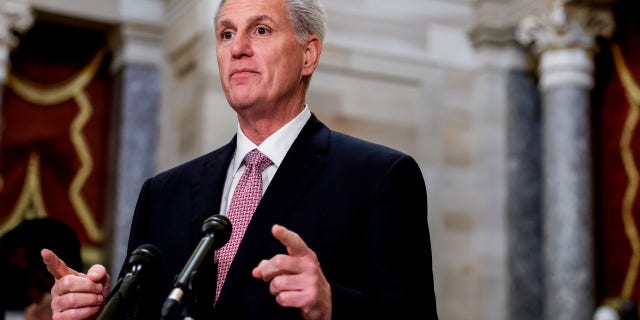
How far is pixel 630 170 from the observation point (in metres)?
8.73

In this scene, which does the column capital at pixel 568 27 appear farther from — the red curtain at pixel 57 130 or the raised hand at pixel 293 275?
the raised hand at pixel 293 275

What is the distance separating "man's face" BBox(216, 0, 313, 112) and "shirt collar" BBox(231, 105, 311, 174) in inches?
2.4

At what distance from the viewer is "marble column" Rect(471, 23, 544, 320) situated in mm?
8852

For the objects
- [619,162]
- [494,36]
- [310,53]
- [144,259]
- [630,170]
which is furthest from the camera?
[494,36]

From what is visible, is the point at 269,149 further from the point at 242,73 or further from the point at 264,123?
the point at 242,73

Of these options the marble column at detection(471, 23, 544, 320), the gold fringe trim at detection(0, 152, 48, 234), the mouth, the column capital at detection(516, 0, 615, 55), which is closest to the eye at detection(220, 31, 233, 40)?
the mouth

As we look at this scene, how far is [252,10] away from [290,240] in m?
0.77

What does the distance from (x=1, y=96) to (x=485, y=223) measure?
4335mm

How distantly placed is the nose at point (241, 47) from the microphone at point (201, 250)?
1.88 feet

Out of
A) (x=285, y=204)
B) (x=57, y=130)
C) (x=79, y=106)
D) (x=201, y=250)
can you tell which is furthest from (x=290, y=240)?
(x=79, y=106)

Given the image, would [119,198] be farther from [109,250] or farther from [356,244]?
[356,244]

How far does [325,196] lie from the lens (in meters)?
2.42

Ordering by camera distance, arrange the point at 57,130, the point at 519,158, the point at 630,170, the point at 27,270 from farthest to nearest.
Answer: the point at 57,130 → the point at 519,158 → the point at 630,170 → the point at 27,270

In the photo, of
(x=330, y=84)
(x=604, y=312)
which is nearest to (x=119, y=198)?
(x=330, y=84)
